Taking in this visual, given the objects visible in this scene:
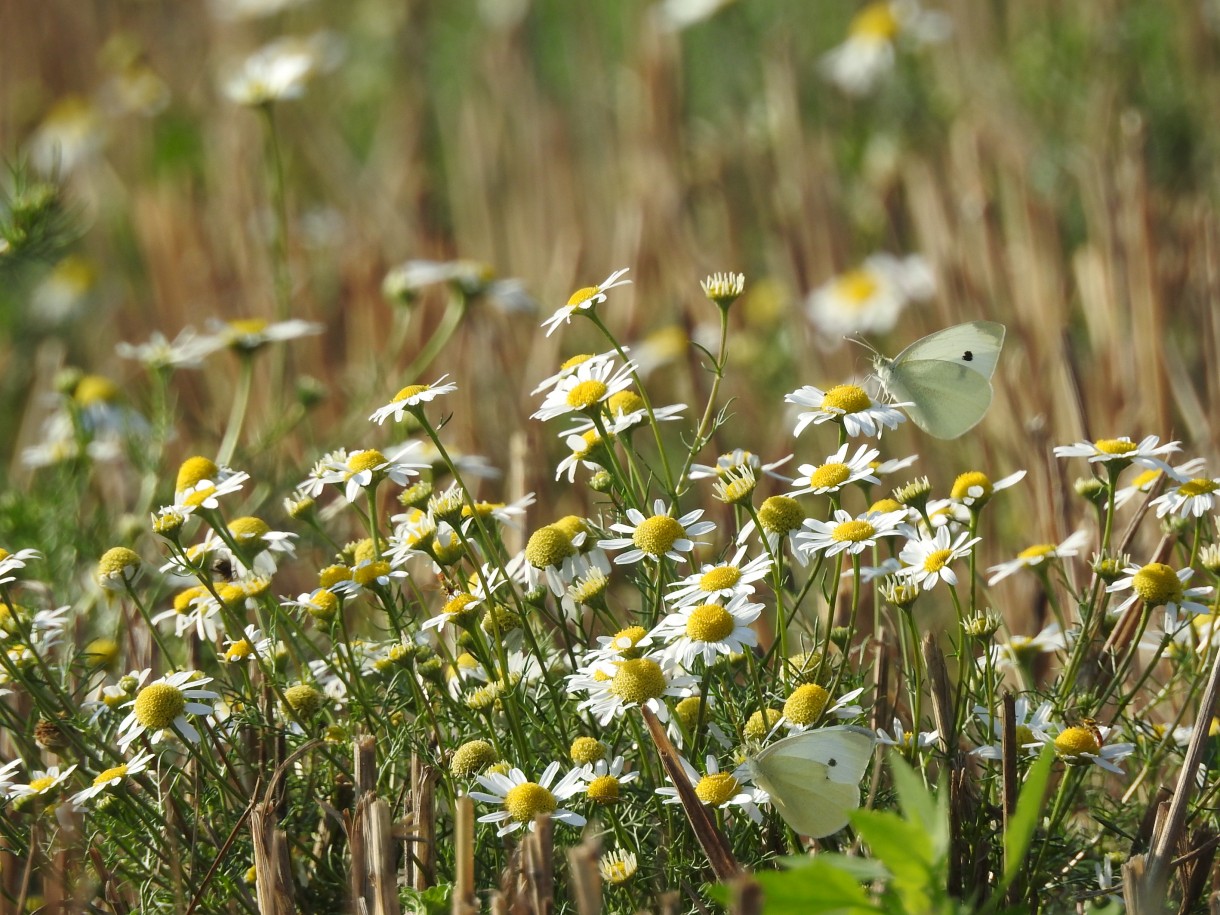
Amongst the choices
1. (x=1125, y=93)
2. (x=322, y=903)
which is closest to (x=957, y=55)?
(x=1125, y=93)

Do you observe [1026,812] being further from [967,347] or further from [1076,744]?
[967,347]

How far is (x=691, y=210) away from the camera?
124 inches

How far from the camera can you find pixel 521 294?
86.7 inches

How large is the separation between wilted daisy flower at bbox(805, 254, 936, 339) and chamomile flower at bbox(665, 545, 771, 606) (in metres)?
1.88

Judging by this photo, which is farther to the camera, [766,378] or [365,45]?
[365,45]

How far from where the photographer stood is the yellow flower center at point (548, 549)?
98 cm

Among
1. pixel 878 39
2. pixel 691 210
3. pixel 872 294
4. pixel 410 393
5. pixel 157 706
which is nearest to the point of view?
pixel 157 706

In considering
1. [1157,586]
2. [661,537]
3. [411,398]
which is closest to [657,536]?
[661,537]

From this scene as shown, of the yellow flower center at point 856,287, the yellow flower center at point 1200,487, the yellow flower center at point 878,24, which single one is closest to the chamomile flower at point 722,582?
the yellow flower center at point 1200,487

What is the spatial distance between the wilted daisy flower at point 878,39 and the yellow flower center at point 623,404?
2.43m

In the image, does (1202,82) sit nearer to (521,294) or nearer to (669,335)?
(669,335)

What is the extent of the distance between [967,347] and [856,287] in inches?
71.1

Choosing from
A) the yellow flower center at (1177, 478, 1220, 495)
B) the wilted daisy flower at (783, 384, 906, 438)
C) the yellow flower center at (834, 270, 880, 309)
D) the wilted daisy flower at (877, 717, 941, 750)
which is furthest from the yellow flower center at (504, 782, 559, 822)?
the yellow flower center at (834, 270, 880, 309)

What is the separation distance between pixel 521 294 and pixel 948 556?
1342mm
